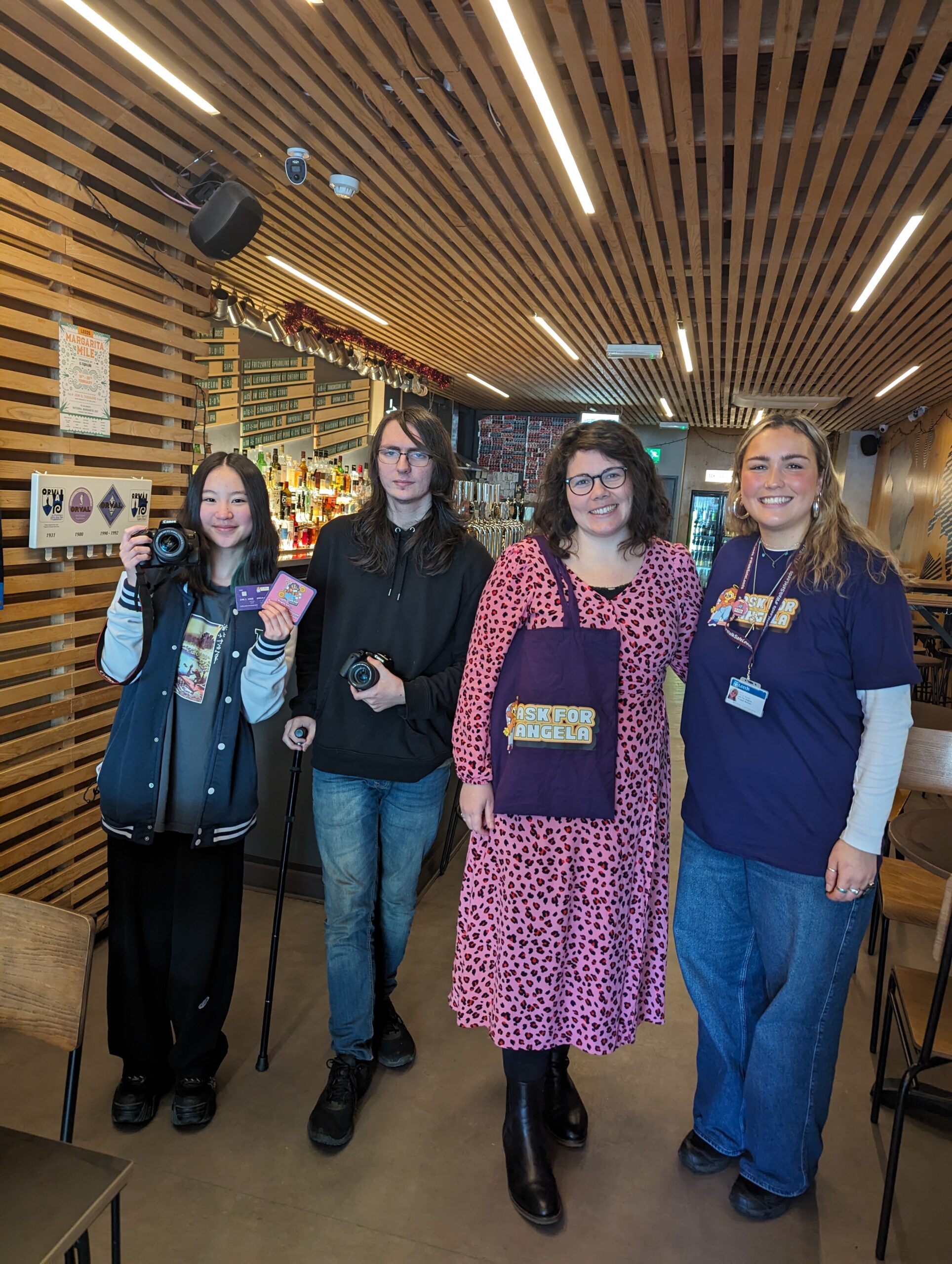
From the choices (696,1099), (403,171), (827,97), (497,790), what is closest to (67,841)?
(497,790)

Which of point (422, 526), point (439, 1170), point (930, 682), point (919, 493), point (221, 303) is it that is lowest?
point (439, 1170)

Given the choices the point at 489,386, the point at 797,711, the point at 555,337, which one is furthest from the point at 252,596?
the point at 489,386

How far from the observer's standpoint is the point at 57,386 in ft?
9.32

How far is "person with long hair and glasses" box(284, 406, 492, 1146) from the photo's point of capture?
2055 millimetres

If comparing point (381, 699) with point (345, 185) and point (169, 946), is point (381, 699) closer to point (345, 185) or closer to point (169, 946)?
point (169, 946)

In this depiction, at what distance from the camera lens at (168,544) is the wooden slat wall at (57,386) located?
1.16 m

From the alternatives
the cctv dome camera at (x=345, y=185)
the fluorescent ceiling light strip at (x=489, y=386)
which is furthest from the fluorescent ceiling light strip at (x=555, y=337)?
the cctv dome camera at (x=345, y=185)

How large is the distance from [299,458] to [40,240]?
6.15 m

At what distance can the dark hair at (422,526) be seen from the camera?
81.2 inches

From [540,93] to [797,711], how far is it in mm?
2914

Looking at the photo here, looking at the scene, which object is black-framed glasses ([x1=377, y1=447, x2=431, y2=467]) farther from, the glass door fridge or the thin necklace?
the glass door fridge

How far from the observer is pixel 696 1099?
214cm

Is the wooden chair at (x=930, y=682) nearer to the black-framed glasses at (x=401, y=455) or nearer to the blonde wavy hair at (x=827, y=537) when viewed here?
the blonde wavy hair at (x=827, y=537)

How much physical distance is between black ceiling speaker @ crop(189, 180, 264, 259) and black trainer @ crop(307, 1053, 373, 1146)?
3.04 meters
